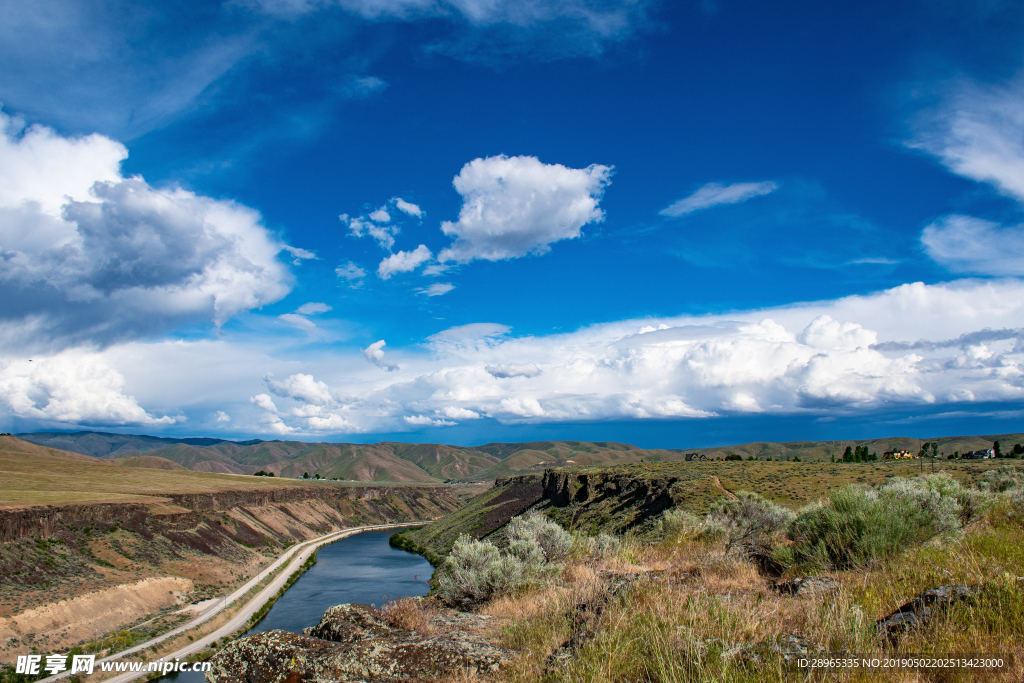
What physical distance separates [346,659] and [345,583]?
78.6 meters

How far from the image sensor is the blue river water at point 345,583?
54750 millimetres

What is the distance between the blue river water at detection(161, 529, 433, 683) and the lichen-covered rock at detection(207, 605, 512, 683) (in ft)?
111

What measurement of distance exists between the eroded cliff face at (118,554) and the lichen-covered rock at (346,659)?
4529 centimetres

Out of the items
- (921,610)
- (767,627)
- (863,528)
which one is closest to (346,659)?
(767,627)

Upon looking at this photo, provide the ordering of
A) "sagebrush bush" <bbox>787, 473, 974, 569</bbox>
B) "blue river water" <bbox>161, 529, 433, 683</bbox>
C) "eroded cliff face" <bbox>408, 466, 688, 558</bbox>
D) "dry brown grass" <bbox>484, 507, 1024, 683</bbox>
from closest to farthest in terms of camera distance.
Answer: "dry brown grass" <bbox>484, 507, 1024, 683</bbox>
"sagebrush bush" <bbox>787, 473, 974, 569</bbox>
"eroded cliff face" <bbox>408, 466, 688, 558</bbox>
"blue river water" <bbox>161, 529, 433, 683</bbox>

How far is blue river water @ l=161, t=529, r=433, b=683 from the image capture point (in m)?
54.8

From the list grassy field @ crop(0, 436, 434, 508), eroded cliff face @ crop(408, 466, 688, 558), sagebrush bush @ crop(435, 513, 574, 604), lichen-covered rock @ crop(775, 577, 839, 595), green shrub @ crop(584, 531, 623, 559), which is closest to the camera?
lichen-covered rock @ crop(775, 577, 839, 595)

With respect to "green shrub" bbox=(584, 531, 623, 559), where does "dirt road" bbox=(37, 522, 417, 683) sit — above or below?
below

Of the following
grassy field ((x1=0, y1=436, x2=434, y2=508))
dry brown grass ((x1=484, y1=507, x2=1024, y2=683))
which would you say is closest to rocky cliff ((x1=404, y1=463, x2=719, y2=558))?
dry brown grass ((x1=484, y1=507, x2=1024, y2=683))

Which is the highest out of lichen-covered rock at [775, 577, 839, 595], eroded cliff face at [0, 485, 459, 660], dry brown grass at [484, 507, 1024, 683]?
dry brown grass at [484, 507, 1024, 683]

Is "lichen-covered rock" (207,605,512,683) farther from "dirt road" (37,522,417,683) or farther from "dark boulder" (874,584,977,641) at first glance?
"dirt road" (37,522,417,683)

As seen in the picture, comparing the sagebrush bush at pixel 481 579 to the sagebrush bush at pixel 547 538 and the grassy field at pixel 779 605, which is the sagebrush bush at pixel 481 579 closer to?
the grassy field at pixel 779 605

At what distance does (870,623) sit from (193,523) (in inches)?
3761

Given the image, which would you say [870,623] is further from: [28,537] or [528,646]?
[28,537]
